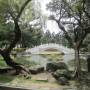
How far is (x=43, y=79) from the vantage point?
888 cm

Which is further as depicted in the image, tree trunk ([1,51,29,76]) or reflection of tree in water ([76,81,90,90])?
tree trunk ([1,51,29,76])

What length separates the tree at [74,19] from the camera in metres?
9.61

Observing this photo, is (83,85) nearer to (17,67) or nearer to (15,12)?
(17,67)

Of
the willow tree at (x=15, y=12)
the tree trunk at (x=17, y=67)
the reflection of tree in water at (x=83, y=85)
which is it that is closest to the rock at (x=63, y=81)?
the reflection of tree in water at (x=83, y=85)

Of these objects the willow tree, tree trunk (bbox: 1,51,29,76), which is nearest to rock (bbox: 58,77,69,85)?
tree trunk (bbox: 1,51,29,76)

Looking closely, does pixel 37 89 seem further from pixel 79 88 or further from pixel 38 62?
pixel 38 62

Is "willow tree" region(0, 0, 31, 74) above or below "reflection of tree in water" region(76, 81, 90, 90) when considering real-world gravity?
above

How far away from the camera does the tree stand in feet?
31.5

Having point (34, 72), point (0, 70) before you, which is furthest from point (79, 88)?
point (0, 70)

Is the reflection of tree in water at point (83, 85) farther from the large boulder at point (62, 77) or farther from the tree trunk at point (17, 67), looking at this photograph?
the tree trunk at point (17, 67)

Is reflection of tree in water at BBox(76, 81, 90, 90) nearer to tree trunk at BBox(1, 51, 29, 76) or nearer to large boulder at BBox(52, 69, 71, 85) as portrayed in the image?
large boulder at BBox(52, 69, 71, 85)

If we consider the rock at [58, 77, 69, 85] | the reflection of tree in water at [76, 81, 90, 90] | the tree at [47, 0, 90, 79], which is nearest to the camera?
the reflection of tree in water at [76, 81, 90, 90]

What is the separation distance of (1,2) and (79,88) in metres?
5.79

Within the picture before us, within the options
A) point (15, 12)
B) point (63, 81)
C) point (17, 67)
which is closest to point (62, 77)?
point (63, 81)
